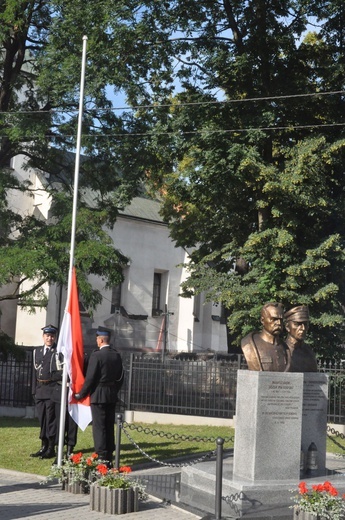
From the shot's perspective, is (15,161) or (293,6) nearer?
(293,6)

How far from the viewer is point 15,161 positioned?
3947 cm

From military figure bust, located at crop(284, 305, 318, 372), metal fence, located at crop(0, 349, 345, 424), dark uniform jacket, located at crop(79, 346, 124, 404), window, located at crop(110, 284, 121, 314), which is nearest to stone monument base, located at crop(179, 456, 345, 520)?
military figure bust, located at crop(284, 305, 318, 372)

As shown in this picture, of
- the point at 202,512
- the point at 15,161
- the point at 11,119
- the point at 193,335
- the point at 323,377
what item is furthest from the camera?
the point at 193,335

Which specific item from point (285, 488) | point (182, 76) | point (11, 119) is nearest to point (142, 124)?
point (182, 76)

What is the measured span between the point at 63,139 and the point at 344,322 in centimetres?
→ 980

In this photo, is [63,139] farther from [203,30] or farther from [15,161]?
[15,161]

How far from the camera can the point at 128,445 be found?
53.3 ft

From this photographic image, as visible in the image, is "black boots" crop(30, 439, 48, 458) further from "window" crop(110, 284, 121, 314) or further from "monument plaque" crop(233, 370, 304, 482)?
"window" crop(110, 284, 121, 314)

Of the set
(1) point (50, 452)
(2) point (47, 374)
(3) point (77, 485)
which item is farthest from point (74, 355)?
(1) point (50, 452)

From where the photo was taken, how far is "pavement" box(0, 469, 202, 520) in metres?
9.99

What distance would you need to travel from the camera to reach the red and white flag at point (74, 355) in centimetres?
1273

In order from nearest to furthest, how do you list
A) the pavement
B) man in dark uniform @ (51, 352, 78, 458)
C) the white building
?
the pavement
man in dark uniform @ (51, 352, 78, 458)
the white building

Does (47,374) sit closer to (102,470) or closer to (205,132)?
(102,470)

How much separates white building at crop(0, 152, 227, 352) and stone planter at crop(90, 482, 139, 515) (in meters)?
31.1
